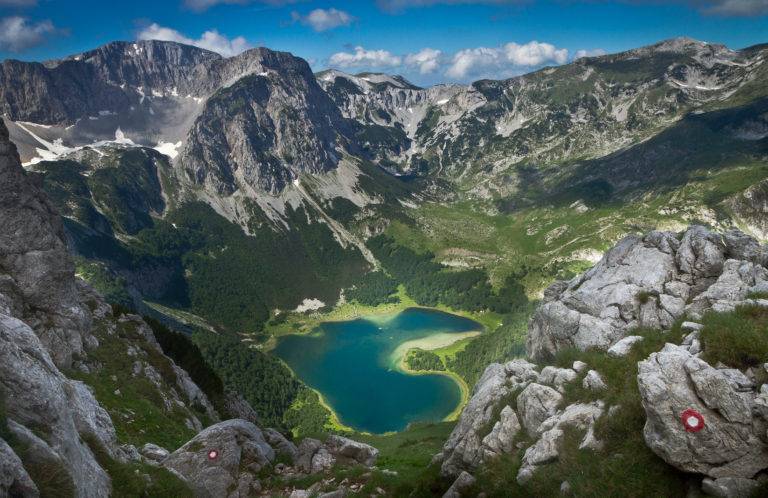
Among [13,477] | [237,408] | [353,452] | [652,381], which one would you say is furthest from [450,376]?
[13,477]

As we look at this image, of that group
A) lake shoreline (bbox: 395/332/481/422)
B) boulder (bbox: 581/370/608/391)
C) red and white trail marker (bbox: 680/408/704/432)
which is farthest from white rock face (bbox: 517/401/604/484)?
lake shoreline (bbox: 395/332/481/422)

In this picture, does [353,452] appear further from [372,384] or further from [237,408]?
[372,384]

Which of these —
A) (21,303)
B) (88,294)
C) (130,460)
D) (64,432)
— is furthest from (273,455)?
(88,294)

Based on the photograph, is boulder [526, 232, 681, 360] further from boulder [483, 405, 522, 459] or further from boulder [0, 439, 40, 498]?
boulder [0, 439, 40, 498]

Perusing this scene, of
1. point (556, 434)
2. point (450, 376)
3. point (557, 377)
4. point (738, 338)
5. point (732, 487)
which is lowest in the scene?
point (450, 376)

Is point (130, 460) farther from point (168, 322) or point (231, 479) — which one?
point (168, 322)

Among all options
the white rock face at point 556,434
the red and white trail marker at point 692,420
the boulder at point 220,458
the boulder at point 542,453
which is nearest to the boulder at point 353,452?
the boulder at point 220,458
